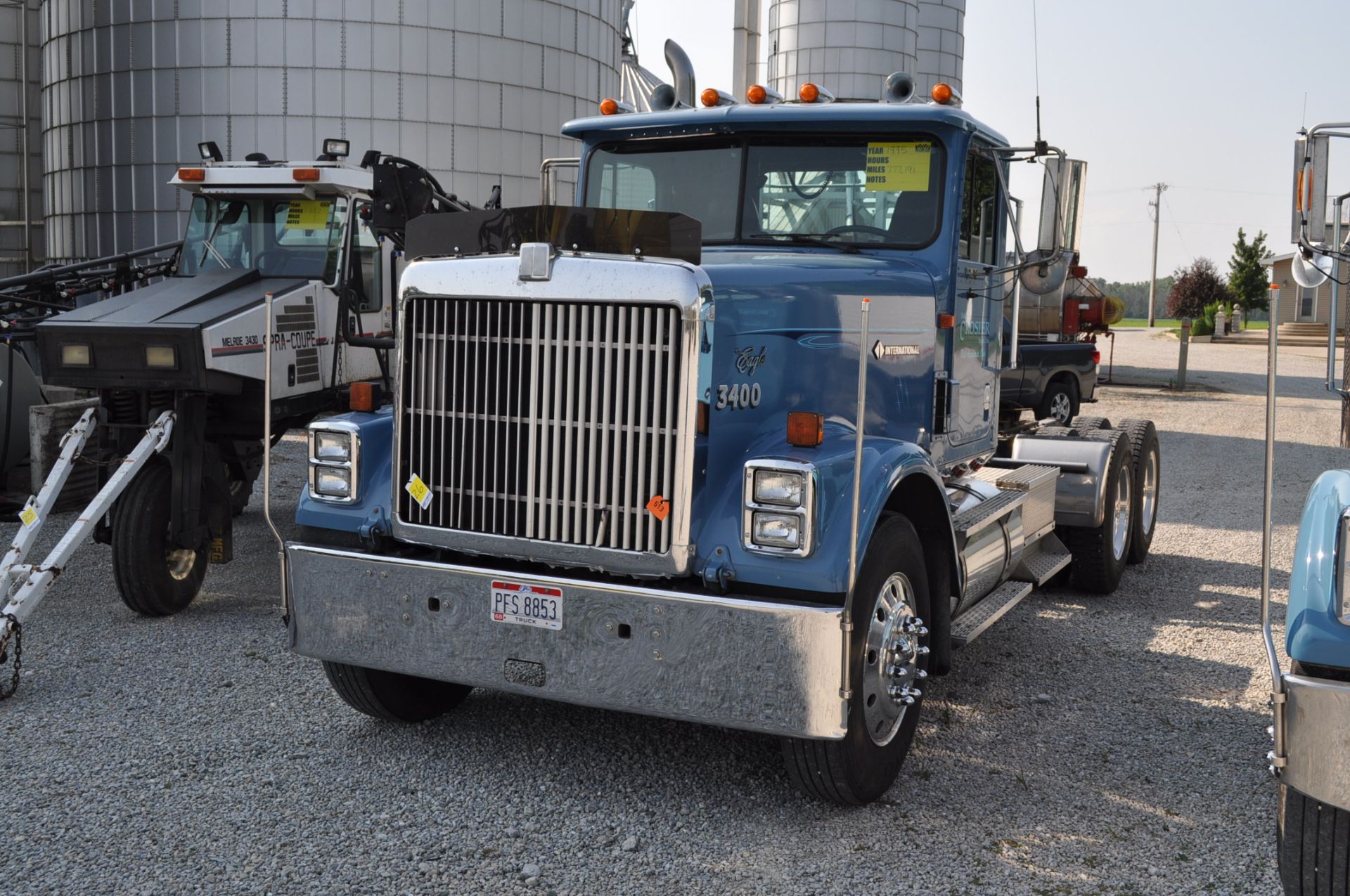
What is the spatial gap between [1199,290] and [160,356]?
60.2 m

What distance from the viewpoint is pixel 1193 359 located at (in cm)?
3712

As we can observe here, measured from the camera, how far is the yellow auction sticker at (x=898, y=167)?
5.51 meters

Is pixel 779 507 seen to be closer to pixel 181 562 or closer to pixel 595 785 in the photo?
pixel 595 785

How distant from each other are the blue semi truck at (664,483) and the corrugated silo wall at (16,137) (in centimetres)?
1756

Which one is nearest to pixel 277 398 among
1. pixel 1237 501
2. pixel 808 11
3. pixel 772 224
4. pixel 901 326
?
pixel 772 224

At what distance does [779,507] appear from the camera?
396 cm

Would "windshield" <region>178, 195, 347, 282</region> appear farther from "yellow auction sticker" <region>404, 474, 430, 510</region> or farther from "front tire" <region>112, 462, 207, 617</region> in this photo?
"yellow auction sticker" <region>404, 474, 430, 510</region>

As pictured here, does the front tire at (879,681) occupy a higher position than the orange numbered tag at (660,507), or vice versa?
the orange numbered tag at (660,507)

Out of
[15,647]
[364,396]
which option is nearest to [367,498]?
[364,396]

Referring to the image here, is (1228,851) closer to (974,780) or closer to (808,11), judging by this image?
(974,780)

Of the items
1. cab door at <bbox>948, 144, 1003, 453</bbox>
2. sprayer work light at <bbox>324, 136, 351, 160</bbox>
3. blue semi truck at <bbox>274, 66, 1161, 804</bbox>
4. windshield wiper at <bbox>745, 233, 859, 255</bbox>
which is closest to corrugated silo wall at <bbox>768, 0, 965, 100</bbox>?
sprayer work light at <bbox>324, 136, 351, 160</bbox>

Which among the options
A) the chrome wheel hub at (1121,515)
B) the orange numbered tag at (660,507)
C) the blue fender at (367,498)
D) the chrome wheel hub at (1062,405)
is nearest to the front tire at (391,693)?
the blue fender at (367,498)

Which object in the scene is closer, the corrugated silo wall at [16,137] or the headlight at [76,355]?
the headlight at [76,355]

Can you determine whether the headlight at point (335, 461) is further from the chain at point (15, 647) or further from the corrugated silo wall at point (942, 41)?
the corrugated silo wall at point (942, 41)
